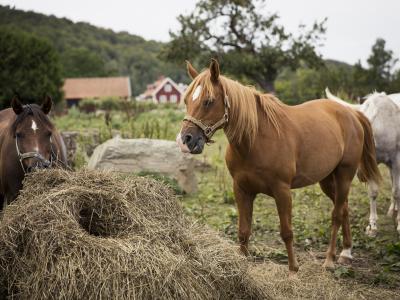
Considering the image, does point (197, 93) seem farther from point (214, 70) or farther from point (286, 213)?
point (286, 213)

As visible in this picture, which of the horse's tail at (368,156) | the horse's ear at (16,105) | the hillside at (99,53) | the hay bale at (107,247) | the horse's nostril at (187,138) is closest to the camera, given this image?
the hay bale at (107,247)

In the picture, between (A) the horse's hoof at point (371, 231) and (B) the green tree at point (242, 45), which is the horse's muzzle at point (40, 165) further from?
(B) the green tree at point (242, 45)

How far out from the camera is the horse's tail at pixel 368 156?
5.60 meters

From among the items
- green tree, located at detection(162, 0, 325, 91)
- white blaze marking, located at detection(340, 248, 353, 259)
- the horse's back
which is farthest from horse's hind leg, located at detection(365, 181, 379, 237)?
green tree, located at detection(162, 0, 325, 91)

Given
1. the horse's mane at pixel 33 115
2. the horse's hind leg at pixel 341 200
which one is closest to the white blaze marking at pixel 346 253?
the horse's hind leg at pixel 341 200

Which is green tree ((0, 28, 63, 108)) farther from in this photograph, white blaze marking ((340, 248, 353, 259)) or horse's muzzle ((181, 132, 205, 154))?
horse's muzzle ((181, 132, 205, 154))

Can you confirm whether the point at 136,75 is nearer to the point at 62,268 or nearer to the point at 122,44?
the point at 122,44

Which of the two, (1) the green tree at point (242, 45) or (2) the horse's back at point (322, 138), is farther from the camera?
(1) the green tree at point (242, 45)

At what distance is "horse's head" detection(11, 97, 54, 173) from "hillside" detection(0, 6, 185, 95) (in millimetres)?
61591

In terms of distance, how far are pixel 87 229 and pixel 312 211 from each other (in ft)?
16.5

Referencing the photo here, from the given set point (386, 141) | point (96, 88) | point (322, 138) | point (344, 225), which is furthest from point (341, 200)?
point (96, 88)

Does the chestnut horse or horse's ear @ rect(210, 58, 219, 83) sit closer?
horse's ear @ rect(210, 58, 219, 83)

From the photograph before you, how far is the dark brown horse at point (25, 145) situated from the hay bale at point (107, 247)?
0.56 meters

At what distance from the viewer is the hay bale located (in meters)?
2.79
